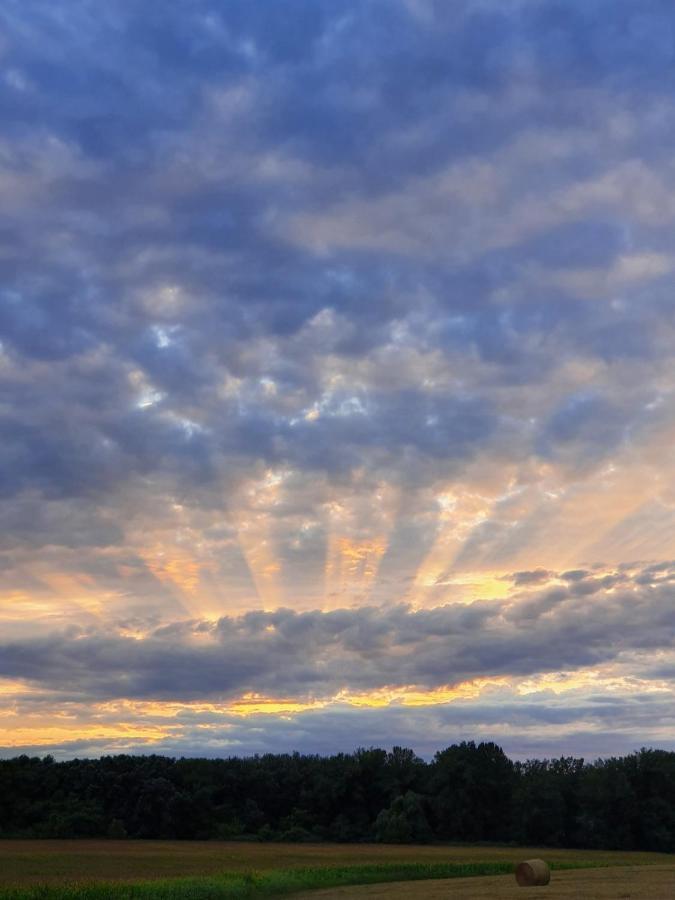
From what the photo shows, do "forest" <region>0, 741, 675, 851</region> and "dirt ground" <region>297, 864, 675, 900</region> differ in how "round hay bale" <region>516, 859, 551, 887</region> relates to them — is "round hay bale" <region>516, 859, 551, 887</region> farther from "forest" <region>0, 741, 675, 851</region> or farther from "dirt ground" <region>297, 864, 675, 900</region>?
"forest" <region>0, 741, 675, 851</region>

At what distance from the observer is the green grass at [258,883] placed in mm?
38281

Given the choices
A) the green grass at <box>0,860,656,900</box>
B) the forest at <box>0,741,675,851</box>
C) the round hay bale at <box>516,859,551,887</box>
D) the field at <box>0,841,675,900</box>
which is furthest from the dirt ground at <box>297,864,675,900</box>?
the forest at <box>0,741,675,851</box>

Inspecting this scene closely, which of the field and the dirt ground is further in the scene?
the field

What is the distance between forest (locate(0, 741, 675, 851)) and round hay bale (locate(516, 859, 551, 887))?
61064 millimetres

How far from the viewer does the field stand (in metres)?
→ 40.4

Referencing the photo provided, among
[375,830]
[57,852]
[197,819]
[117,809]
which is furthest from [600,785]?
[57,852]

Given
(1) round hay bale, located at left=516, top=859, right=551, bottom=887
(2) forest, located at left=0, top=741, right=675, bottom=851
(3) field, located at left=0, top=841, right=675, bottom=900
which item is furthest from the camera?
(2) forest, located at left=0, top=741, right=675, bottom=851

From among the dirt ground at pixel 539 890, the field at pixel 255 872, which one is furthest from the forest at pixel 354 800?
the dirt ground at pixel 539 890

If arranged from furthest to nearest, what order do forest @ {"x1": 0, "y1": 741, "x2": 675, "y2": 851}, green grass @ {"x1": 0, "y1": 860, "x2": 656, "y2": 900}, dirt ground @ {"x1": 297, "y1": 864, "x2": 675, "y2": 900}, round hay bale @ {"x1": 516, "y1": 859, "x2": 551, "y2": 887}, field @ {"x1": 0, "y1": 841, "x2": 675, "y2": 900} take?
forest @ {"x1": 0, "y1": 741, "x2": 675, "y2": 851}
round hay bale @ {"x1": 516, "y1": 859, "x2": 551, "y2": 887}
field @ {"x1": 0, "y1": 841, "x2": 675, "y2": 900}
green grass @ {"x1": 0, "y1": 860, "x2": 656, "y2": 900}
dirt ground @ {"x1": 297, "y1": 864, "x2": 675, "y2": 900}

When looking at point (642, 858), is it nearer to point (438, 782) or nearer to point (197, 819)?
point (438, 782)

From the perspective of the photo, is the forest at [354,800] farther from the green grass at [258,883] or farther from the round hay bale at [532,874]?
the round hay bale at [532,874]

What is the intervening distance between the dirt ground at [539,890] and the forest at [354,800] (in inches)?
2159

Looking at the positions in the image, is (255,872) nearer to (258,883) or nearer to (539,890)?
(258,883)

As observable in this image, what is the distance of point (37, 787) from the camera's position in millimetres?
110125
